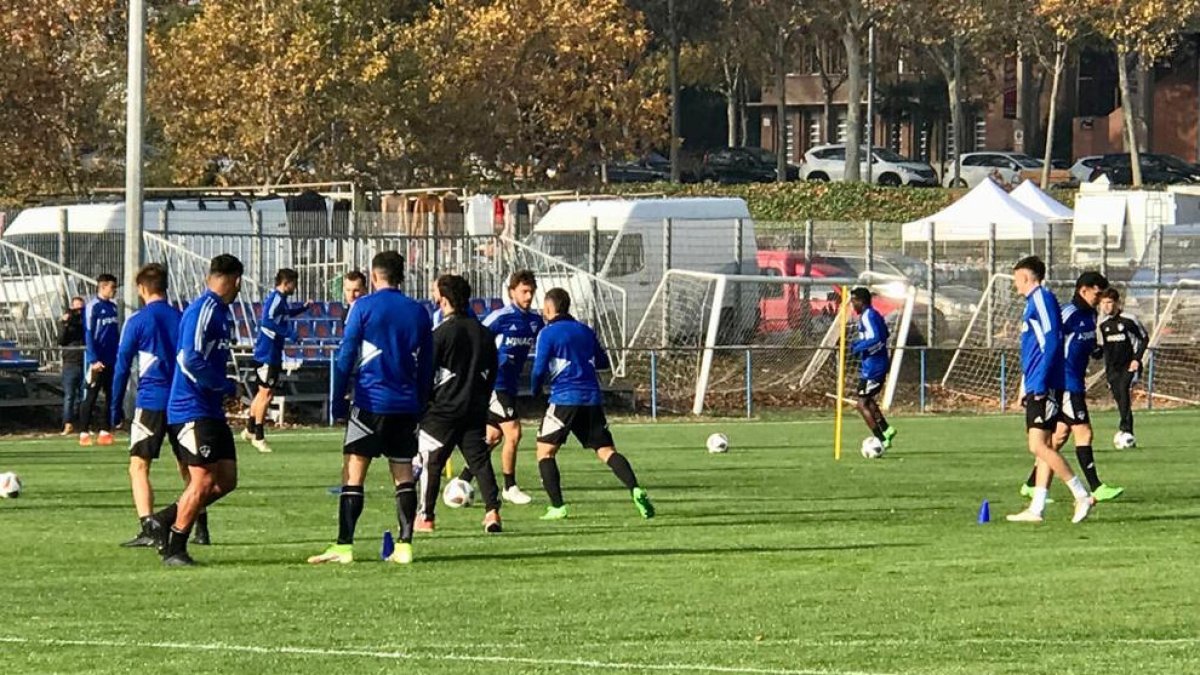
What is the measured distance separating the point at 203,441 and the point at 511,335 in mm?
4805

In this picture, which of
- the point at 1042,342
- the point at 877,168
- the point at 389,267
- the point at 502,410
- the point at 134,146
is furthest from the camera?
the point at 877,168

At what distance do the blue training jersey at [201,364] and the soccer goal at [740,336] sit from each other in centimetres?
2081

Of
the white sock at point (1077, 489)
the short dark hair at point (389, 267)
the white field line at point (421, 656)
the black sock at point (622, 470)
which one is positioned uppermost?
the short dark hair at point (389, 267)

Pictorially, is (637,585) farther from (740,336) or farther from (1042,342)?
(740,336)

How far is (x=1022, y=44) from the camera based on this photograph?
238 ft

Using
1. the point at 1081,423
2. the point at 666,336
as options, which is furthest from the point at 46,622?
the point at 666,336

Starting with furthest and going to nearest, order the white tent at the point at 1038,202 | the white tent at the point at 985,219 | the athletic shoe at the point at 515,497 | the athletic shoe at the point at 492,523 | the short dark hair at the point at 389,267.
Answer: the white tent at the point at 1038,202
the white tent at the point at 985,219
the athletic shoe at the point at 515,497
the athletic shoe at the point at 492,523
the short dark hair at the point at 389,267

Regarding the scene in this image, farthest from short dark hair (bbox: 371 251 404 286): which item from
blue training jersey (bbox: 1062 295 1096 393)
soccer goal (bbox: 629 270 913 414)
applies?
soccer goal (bbox: 629 270 913 414)

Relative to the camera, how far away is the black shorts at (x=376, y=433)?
1419cm

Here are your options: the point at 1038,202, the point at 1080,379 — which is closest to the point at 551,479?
the point at 1080,379

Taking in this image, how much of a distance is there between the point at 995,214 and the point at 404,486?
3456 cm

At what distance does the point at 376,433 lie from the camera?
1419 centimetres

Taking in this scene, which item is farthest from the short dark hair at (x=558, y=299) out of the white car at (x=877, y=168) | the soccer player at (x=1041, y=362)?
the white car at (x=877, y=168)

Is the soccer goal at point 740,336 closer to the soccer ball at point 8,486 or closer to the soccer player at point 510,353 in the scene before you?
the soccer player at point 510,353
